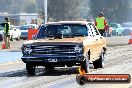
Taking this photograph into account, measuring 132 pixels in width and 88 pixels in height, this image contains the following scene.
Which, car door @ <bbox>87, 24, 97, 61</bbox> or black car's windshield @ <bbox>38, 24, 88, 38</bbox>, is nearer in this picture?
car door @ <bbox>87, 24, 97, 61</bbox>

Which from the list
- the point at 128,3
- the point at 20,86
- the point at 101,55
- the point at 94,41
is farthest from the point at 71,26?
the point at 128,3

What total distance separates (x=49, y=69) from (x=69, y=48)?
8.35ft

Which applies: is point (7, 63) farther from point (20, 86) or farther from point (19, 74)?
point (20, 86)

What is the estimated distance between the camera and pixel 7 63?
2067cm

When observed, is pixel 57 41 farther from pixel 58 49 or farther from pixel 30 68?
pixel 30 68

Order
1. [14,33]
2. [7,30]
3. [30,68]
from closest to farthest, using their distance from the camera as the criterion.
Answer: [30,68] → [7,30] → [14,33]

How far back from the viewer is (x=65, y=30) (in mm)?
16766

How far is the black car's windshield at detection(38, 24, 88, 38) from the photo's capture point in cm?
1660

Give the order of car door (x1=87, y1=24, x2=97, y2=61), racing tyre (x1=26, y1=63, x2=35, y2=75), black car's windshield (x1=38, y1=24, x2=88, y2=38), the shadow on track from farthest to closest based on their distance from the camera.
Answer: black car's windshield (x1=38, y1=24, x2=88, y2=38) → car door (x1=87, y1=24, x2=97, y2=61) → the shadow on track → racing tyre (x1=26, y1=63, x2=35, y2=75)

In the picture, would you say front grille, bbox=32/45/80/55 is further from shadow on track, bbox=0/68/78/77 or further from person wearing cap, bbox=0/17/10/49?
person wearing cap, bbox=0/17/10/49

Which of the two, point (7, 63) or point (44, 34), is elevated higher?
point (44, 34)

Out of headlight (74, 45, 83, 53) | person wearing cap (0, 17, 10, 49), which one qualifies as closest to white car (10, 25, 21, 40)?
person wearing cap (0, 17, 10, 49)

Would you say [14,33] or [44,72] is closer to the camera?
[44,72]

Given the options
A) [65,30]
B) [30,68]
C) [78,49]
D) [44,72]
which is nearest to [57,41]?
[78,49]
